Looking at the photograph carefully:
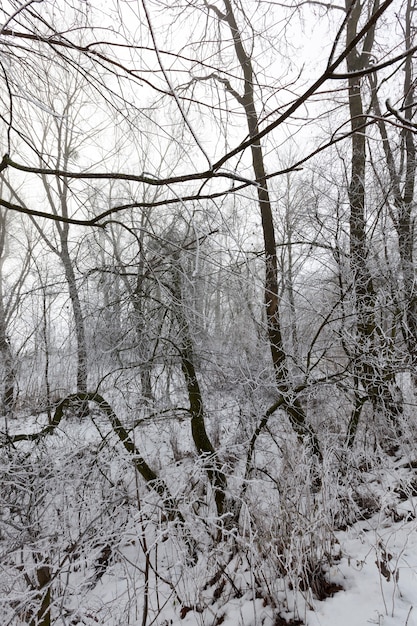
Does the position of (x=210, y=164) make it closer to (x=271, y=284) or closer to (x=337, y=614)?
(x=337, y=614)

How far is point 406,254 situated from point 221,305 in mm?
Answer: 2448

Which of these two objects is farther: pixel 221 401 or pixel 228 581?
pixel 221 401

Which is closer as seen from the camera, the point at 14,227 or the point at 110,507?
the point at 110,507

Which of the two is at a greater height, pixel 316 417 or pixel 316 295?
pixel 316 295

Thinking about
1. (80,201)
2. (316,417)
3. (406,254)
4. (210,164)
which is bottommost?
(316,417)

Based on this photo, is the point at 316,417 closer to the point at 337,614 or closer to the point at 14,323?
the point at 337,614

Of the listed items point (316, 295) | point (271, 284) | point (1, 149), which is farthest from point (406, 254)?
point (1, 149)

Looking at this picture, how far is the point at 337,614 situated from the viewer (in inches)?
85.0

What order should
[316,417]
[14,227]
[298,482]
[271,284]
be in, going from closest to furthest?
[298,482] < [271,284] < [316,417] < [14,227]

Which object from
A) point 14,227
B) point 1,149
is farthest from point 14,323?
point 14,227

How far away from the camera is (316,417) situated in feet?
14.2

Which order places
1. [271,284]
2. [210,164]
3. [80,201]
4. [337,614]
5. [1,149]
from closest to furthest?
[210,164]
[80,201]
[337,614]
[271,284]
[1,149]

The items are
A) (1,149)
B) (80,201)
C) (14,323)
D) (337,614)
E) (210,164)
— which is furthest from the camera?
(14,323)

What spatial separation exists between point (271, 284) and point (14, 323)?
401cm
